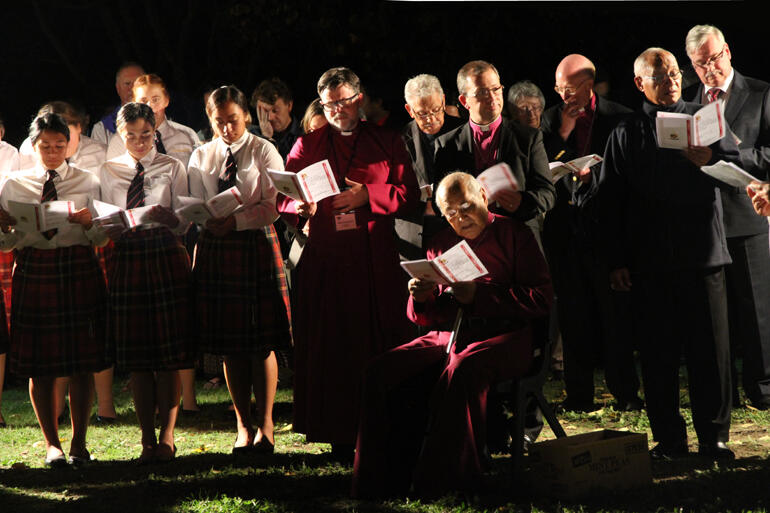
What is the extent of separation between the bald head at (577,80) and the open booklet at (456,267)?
7.61 feet

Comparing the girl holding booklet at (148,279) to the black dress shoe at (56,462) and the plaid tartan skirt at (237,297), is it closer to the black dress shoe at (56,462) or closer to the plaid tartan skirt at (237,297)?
the plaid tartan skirt at (237,297)

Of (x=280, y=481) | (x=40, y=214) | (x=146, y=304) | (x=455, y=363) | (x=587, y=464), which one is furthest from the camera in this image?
(x=146, y=304)

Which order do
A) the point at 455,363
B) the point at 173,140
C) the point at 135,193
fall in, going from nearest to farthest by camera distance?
the point at 455,363, the point at 135,193, the point at 173,140

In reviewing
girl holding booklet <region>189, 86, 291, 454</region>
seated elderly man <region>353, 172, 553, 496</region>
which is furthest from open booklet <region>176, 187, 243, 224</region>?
seated elderly man <region>353, 172, 553, 496</region>

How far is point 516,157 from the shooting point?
19.7 ft

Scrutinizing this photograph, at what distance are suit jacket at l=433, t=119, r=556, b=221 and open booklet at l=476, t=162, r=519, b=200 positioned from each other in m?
0.40

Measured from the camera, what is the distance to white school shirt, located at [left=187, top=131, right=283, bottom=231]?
20.7ft

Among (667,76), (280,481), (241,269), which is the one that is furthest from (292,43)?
(280,481)

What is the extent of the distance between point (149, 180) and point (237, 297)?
87cm

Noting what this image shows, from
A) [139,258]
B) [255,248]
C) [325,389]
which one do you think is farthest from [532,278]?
[139,258]

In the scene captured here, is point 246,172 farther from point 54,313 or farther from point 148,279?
point 54,313

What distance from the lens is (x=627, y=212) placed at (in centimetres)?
582

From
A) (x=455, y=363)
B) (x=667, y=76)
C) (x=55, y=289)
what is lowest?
(x=455, y=363)

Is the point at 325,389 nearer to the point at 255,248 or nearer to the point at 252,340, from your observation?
the point at 252,340
